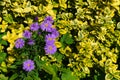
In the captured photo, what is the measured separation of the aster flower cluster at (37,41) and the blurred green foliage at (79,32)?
0.25 m

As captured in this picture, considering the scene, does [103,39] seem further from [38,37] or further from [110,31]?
[38,37]

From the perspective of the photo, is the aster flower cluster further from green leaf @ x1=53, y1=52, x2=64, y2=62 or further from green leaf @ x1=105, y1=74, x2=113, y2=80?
green leaf @ x1=105, y1=74, x2=113, y2=80

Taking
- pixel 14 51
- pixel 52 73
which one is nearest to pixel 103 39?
pixel 52 73

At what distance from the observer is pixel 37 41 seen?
9.20ft

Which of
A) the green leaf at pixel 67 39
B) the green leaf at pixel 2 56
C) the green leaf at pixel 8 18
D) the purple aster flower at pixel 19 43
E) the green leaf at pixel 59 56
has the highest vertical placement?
the green leaf at pixel 8 18

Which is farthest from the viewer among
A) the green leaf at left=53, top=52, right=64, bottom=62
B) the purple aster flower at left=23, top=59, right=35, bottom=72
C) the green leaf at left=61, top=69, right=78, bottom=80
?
the green leaf at left=53, top=52, right=64, bottom=62

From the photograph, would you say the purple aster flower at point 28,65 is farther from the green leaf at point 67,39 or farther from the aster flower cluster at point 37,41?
the green leaf at point 67,39

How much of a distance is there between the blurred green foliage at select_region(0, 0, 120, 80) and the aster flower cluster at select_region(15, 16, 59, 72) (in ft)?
0.82

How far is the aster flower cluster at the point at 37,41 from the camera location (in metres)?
2.72

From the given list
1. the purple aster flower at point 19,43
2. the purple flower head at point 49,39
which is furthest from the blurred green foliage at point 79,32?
the purple flower head at point 49,39

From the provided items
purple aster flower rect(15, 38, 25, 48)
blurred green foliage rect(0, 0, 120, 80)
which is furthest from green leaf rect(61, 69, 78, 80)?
purple aster flower rect(15, 38, 25, 48)

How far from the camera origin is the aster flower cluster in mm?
2725

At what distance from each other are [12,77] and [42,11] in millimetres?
654

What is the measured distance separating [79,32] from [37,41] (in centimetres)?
47
